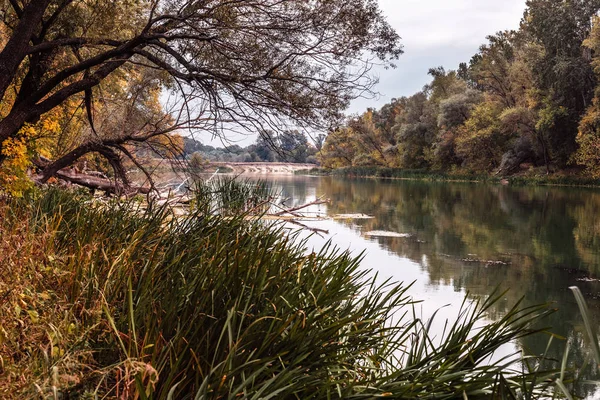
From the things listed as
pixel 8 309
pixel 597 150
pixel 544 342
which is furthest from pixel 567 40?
pixel 8 309

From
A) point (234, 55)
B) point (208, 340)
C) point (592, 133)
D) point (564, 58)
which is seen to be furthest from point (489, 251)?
point (564, 58)

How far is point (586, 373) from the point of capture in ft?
20.4

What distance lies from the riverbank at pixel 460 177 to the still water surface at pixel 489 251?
→ 551 inches

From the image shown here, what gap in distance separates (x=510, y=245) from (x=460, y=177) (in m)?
34.3

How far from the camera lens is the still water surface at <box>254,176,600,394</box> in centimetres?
874

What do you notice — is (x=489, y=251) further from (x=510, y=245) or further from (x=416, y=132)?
(x=416, y=132)

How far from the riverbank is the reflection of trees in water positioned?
38.3 feet

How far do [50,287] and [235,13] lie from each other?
12.4 ft

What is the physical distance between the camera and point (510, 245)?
46.3 feet

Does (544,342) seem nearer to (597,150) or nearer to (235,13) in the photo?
(235,13)

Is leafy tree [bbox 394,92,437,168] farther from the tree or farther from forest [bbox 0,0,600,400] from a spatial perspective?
the tree

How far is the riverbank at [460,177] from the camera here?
36.8 m

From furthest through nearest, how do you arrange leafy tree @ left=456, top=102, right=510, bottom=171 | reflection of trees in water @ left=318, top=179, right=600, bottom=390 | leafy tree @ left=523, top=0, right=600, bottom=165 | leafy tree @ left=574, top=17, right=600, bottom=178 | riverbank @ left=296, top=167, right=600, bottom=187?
leafy tree @ left=456, top=102, right=510, bottom=171 < riverbank @ left=296, top=167, right=600, bottom=187 < leafy tree @ left=523, top=0, right=600, bottom=165 < leafy tree @ left=574, top=17, right=600, bottom=178 < reflection of trees in water @ left=318, top=179, right=600, bottom=390

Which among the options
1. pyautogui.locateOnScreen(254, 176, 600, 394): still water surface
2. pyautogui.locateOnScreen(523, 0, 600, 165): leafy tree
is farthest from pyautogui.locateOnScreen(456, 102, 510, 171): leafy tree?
pyautogui.locateOnScreen(254, 176, 600, 394): still water surface
